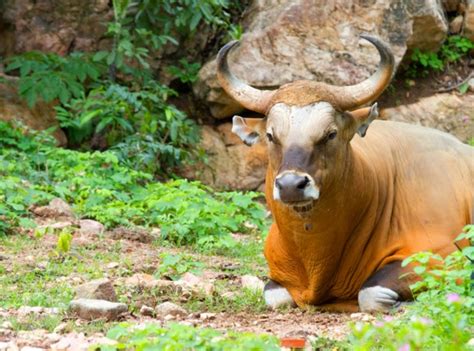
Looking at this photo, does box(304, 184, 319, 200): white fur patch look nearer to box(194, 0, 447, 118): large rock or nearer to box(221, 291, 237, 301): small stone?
box(221, 291, 237, 301): small stone

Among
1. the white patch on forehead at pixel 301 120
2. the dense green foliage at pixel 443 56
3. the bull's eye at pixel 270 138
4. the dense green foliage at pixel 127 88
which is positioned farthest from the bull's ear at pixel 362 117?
the dense green foliage at pixel 443 56

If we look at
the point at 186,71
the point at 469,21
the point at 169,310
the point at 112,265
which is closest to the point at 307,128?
the point at 169,310

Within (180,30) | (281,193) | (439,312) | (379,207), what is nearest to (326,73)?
(180,30)

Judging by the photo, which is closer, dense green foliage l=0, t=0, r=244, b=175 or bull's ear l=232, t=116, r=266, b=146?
bull's ear l=232, t=116, r=266, b=146

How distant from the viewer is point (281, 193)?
19.8ft

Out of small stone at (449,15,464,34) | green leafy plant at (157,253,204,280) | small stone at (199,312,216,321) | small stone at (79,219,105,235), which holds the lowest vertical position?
small stone at (449,15,464,34)

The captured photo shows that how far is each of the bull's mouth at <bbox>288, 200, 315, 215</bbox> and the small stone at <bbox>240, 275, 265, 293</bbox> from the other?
101cm

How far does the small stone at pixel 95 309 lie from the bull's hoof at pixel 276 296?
4.32 feet

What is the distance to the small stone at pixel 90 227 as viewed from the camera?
8739mm

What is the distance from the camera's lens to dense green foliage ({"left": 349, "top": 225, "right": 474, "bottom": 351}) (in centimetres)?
379

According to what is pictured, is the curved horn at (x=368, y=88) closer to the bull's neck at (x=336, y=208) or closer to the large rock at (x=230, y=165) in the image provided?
the bull's neck at (x=336, y=208)

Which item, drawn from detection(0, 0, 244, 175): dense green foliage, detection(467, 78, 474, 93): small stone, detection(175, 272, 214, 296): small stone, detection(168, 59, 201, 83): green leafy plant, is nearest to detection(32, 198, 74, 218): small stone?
detection(0, 0, 244, 175): dense green foliage

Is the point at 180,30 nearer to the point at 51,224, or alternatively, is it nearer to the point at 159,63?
the point at 159,63

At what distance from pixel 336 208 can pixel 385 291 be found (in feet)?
1.98
